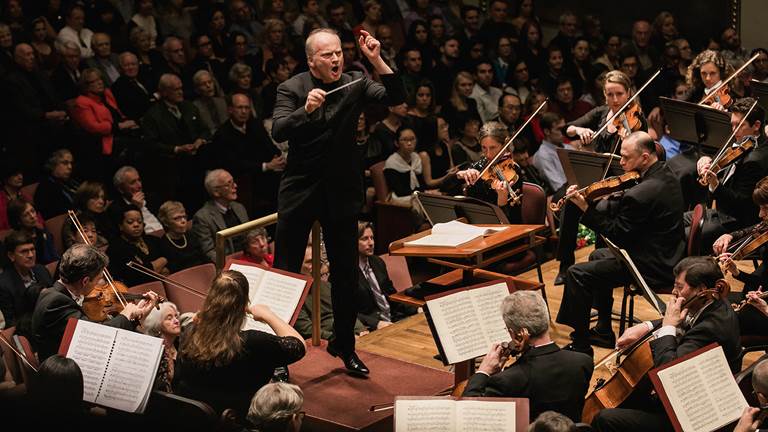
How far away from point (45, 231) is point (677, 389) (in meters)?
4.33

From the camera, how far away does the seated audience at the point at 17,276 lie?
611cm

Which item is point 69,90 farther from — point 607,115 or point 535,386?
point 535,386

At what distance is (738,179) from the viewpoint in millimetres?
6262

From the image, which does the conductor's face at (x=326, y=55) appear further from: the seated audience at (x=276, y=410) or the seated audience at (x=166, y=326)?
the seated audience at (x=276, y=410)

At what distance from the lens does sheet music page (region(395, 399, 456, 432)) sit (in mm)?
3867

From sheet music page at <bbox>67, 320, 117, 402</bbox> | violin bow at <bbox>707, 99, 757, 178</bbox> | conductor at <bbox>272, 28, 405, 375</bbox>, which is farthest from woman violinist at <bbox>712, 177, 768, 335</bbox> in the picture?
sheet music page at <bbox>67, 320, 117, 402</bbox>

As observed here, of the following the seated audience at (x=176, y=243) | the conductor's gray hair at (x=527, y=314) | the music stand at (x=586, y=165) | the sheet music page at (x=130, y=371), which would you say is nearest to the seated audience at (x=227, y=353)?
the sheet music page at (x=130, y=371)

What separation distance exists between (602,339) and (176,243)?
2.84 m

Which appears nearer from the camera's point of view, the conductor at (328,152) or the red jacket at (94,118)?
the conductor at (328,152)

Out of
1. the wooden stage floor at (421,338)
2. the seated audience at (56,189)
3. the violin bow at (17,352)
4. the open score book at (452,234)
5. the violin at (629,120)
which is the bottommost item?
the wooden stage floor at (421,338)

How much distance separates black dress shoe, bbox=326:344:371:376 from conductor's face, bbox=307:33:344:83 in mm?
1302

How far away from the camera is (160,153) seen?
7938 mm

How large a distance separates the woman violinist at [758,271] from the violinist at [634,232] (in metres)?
0.26

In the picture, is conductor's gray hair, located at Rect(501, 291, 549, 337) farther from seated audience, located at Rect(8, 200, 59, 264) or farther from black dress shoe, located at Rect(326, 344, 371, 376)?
seated audience, located at Rect(8, 200, 59, 264)
